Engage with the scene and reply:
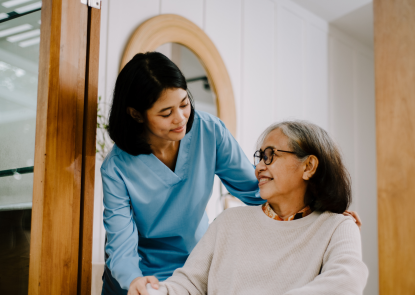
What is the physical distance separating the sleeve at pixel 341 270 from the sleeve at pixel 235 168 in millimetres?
482

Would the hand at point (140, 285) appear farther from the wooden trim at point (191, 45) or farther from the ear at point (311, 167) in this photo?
the wooden trim at point (191, 45)

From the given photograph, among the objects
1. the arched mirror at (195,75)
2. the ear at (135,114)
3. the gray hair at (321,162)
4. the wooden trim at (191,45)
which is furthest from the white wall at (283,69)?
the gray hair at (321,162)

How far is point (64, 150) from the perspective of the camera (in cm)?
120

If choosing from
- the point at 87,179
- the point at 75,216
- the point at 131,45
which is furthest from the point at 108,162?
the point at 131,45

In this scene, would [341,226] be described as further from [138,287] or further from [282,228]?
[138,287]

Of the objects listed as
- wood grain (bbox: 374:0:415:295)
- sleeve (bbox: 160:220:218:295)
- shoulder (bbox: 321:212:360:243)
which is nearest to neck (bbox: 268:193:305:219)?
shoulder (bbox: 321:212:360:243)

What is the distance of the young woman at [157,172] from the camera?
128 cm

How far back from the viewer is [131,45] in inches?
90.1

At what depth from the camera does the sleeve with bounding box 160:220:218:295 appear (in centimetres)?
120

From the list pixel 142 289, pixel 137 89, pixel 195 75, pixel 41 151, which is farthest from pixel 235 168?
pixel 195 75

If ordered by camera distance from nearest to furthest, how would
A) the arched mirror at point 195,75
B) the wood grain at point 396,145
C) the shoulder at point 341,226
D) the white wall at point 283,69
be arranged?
the shoulder at point 341,226, the wood grain at point 396,145, the white wall at point 283,69, the arched mirror at point 195,75

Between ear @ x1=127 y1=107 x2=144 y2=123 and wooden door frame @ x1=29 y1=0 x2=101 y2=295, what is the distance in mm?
121

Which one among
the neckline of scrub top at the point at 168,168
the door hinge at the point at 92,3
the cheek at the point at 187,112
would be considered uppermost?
the door hinge at the point at 92,3

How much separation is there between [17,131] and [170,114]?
18.2 inches
